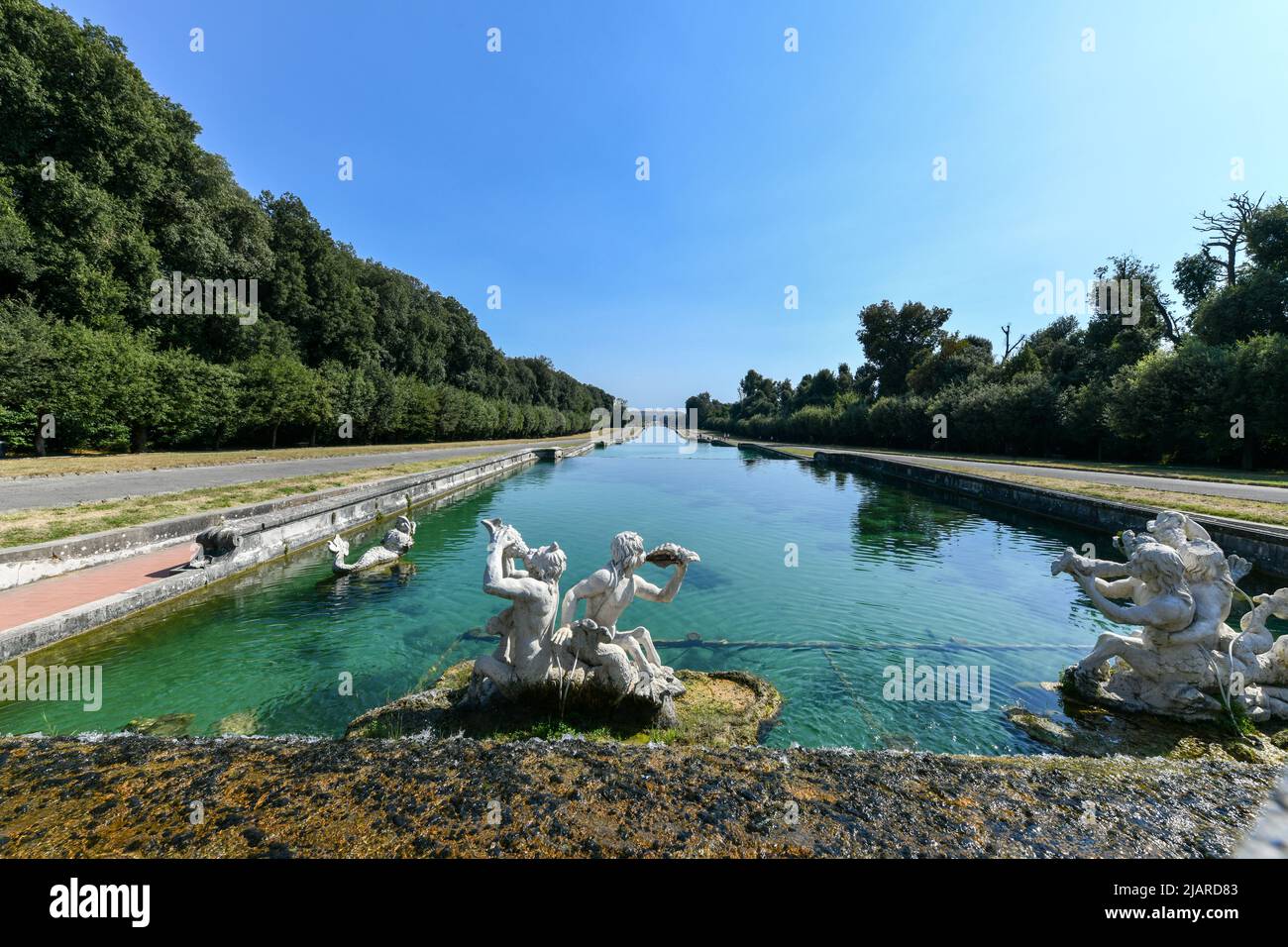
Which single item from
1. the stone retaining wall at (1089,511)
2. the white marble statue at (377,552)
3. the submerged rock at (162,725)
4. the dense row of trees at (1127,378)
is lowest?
the submerged rock at (162,725)

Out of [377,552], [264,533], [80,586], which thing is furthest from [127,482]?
[377,552]

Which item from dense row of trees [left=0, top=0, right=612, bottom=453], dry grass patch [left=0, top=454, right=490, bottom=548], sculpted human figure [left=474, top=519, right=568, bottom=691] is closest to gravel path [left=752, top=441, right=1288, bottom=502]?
sculpted human figure [left=474, top=519, right=568, bottom=691]

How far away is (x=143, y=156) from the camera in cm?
2486

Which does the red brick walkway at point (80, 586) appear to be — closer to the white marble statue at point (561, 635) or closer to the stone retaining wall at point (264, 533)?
the stone retaining wall at point (264, 533)

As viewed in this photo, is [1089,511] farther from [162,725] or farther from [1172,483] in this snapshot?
[162,725]

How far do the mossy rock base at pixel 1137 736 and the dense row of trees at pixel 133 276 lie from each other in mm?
27605

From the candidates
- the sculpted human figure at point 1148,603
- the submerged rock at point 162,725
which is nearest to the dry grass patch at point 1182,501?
the sculpted human figure at point 1148,603

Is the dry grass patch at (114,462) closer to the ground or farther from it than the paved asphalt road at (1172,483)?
farther from it

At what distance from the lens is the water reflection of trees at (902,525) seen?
11461 millimetres

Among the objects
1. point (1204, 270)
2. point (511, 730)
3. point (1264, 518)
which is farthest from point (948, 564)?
point (1204, 270)

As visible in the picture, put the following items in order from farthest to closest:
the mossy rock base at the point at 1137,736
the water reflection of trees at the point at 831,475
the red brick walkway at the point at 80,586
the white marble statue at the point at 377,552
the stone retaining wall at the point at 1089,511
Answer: the water reflection of trees at the point at 831,475
the white marble statue at the point at 377,552
the stone retaining wall at the point at 1089,511
the red brick walkway at the point at 80,586
the mossy rock base at the point at 1137,736

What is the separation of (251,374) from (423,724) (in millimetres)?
30012

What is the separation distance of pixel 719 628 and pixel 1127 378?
96.1ft
